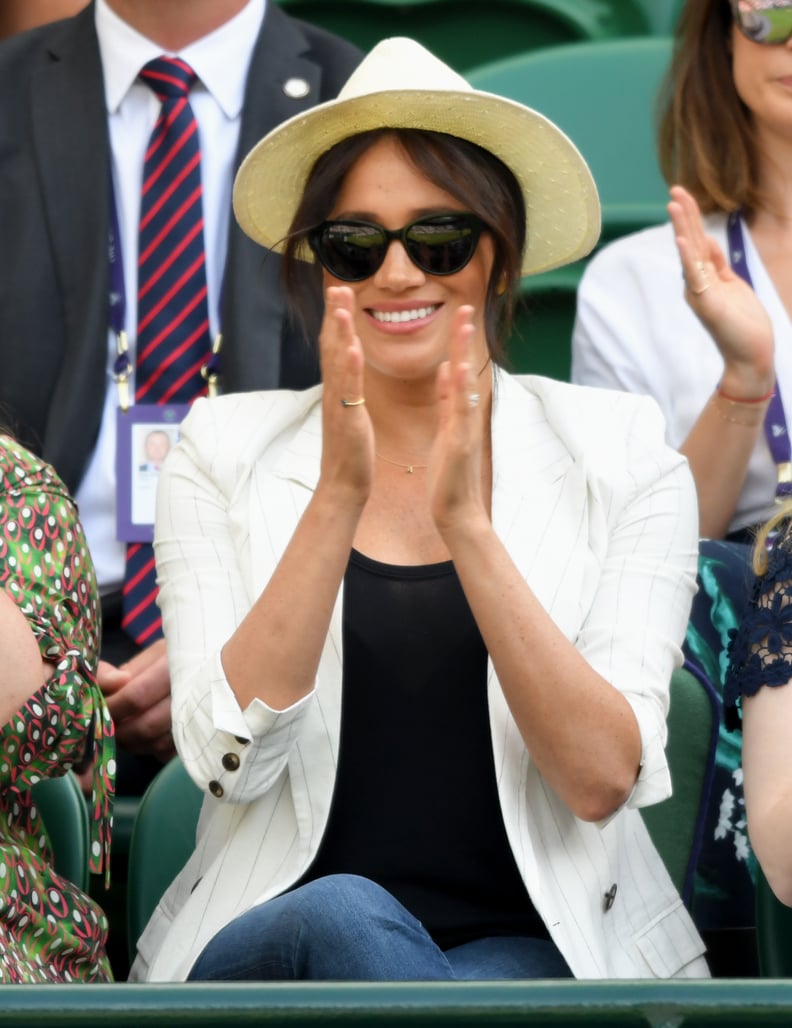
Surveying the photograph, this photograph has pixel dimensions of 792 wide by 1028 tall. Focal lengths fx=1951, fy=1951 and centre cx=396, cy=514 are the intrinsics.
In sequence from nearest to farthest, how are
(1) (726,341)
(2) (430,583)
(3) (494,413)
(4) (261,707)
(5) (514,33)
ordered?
(4) (261,707), (2) (430,583), (3) (494,413), (1) (726,341), (5) (514,33)

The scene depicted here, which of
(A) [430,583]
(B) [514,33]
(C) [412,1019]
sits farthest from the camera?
(B) [514,33]

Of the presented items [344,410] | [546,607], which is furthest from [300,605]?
[546,607]

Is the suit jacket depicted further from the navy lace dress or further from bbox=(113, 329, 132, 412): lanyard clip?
the navy lace dress

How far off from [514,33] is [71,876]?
257 centimetres

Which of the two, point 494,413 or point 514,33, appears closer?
point 494,413

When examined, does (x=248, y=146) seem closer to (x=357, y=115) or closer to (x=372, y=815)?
(x=357, y=115)

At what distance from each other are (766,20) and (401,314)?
1.09 meters

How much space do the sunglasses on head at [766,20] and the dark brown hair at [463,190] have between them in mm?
812

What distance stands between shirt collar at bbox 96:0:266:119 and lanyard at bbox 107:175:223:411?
28cm

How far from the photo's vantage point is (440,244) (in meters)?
2.16

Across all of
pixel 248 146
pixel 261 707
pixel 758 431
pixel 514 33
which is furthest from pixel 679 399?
pixel 514 33

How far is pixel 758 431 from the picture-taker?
110 inches

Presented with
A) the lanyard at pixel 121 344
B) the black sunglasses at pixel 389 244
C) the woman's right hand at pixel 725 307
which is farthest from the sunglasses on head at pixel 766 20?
the black sunglasses at pixel 389 244

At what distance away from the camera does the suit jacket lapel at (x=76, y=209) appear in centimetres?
286
